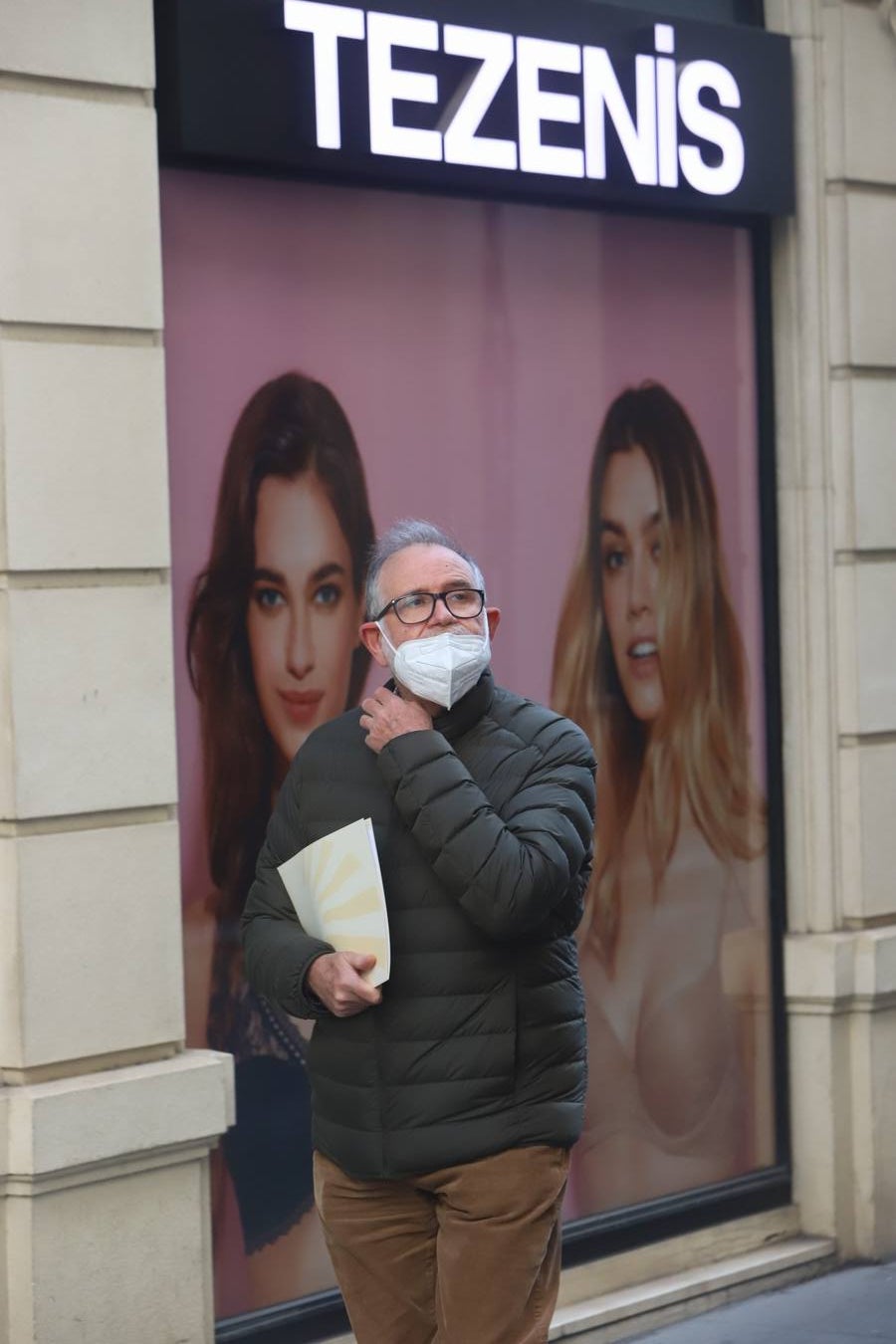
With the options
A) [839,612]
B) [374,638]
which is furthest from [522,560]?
[374,638]

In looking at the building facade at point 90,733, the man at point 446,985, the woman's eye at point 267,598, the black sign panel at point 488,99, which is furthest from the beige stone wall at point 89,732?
the man at point 446,985

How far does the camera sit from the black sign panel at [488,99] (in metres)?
5.40

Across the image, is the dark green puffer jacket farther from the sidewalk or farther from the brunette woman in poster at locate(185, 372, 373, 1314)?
the sidewalk

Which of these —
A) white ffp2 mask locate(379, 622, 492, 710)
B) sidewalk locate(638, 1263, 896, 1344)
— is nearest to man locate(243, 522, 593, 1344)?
white ffp2 mask locate(379, 622, 492, 710)

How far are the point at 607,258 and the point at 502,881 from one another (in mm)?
3411

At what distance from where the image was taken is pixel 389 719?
3.75 m

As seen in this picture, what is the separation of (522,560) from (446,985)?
2772mm

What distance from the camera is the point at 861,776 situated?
6.87 meters

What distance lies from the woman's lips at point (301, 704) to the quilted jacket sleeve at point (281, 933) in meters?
1.76

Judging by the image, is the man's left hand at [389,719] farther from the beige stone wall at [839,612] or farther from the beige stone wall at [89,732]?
the beige stone wall at [839,612]

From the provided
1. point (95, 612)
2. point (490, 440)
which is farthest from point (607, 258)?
point (95, 612)

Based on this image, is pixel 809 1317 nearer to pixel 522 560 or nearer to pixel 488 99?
pixel 522 560

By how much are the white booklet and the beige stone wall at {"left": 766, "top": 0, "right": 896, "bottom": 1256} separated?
3.31 meters

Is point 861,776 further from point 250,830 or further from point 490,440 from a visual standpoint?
point 250,830
